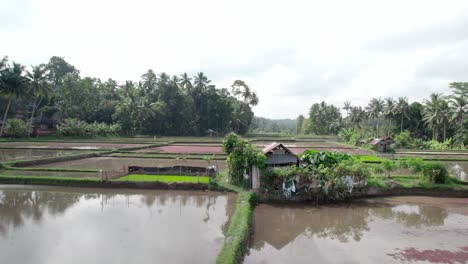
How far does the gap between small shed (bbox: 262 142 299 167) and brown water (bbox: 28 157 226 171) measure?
6230mm

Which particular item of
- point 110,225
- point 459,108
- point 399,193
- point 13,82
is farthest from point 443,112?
point 13,82

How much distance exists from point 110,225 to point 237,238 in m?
4.94

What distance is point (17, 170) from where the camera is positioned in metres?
20.2

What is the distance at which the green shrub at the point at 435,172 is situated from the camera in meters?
17.5

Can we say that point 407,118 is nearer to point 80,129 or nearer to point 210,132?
point 210,132

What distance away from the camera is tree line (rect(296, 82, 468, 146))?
44.6 m

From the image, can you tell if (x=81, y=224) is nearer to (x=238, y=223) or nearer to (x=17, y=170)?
(x=238, y=223)

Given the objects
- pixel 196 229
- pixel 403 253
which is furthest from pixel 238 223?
pixel 403 253

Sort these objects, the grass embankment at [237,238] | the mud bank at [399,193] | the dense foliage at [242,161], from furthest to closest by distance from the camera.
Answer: the dense foliage at [242,161] < the mud bank at [399,193] < the grass embankment at [237,238]

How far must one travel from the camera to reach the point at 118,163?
24.3 metres

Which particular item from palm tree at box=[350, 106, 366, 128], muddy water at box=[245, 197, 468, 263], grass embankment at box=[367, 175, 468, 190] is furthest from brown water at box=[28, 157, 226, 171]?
palm tree at box=[350, 106, 366, 128]

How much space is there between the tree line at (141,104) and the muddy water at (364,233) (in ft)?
138

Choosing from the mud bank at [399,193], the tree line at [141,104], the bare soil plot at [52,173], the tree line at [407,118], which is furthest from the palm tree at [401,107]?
the bare soil plot at [52,173]

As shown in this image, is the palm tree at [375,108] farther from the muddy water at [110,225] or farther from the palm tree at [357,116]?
the muddy water at [110,225]
